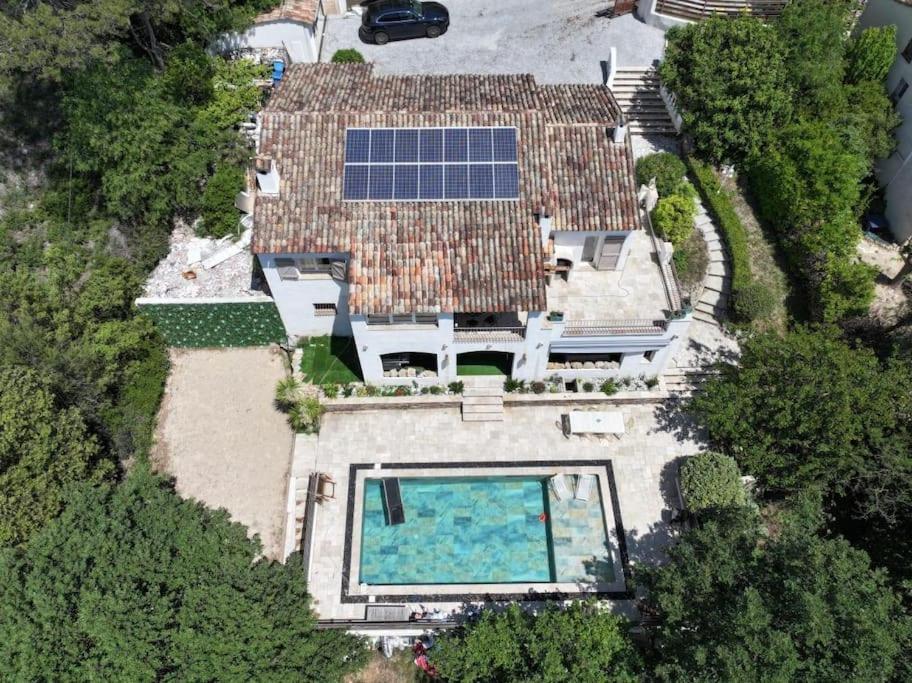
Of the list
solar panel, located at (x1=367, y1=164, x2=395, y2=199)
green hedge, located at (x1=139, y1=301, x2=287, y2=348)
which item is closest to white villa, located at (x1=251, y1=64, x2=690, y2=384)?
solar panel, located at (x1=367, y1=164, x2=395, y2=199)

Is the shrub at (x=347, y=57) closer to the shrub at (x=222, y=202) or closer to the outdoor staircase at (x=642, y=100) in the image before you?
the shrub at (x=222, y=202)

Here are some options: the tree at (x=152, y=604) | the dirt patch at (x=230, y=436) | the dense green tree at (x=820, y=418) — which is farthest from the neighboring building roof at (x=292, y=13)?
the dense green tree at (x=820, y=418)

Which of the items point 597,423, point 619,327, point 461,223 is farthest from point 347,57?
point 597,423

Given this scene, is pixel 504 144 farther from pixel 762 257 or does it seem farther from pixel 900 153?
pixel 900 153

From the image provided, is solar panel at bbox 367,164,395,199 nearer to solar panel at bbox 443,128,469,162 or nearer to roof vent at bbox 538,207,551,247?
solar panel at bbox 443,128,469,162

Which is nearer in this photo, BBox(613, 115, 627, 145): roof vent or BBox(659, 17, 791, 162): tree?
BBox(613, 115, 627, 145): roof vent
